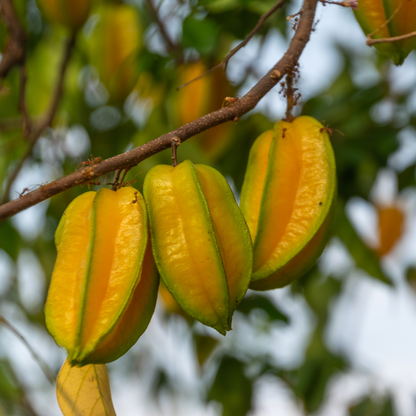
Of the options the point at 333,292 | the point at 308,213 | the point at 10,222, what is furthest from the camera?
the point at 333,292

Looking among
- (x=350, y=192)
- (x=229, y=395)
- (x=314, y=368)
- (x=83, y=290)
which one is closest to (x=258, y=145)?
(x=83, y=290)

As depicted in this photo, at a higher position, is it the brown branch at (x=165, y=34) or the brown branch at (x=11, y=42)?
the brown branch at (x=11, y=42)

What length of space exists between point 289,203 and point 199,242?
0.20 meters

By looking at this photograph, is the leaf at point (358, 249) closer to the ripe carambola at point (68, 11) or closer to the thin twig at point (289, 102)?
the thin twig at point (289, 102)

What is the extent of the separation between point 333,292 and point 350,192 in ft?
3.56

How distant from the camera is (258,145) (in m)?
0.84

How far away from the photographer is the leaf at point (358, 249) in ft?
4.50

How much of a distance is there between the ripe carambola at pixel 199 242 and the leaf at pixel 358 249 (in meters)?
0.76

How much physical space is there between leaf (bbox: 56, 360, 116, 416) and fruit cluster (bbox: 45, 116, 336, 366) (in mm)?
118

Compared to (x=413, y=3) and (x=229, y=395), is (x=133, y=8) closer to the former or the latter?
(x=413, y=3)

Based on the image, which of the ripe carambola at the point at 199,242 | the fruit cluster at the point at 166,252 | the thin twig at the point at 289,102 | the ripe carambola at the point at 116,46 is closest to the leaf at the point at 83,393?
the fruit cluster at the point at 166,252

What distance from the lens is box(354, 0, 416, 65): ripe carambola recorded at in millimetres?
769

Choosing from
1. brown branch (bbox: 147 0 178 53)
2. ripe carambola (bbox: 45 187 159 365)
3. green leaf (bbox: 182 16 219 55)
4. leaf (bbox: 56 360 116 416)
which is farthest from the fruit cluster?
brown branch (bbox: 147 0 178 53)

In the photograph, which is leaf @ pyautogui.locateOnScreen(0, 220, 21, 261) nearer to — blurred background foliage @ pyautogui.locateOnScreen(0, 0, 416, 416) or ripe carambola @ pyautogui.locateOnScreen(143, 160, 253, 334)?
blurred background foliage @ pyautogui.locateOnScreen(0, 0, 416, 416)
